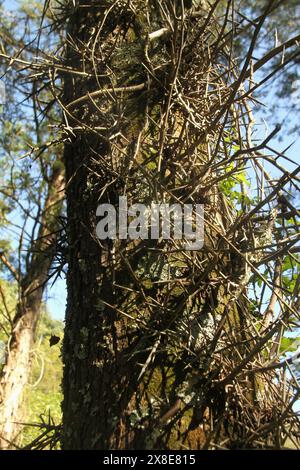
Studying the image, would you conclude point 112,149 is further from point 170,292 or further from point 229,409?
point 229,409

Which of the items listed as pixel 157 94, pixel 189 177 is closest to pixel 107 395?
pixel 189 177

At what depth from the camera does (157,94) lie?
157 cm

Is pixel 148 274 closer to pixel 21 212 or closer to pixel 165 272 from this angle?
pixel 165 272

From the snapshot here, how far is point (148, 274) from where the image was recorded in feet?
4.28

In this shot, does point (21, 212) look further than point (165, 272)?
Yes

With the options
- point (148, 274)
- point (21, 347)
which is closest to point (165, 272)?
point (148, 274)

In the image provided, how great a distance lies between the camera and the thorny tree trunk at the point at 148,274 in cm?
113

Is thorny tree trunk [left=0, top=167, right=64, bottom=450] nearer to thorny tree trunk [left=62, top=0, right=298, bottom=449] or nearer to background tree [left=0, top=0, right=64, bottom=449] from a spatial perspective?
background tree [left=0, top=0, right=64, bottom=449]

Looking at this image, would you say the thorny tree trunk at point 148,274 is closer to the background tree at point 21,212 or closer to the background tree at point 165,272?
the background tree at point 165,272

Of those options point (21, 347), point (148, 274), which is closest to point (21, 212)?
point (21, 347)

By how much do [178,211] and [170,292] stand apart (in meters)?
0.23

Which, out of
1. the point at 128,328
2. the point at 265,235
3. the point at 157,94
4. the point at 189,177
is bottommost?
the point at 128,328

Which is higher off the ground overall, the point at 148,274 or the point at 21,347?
the point at 21,347
